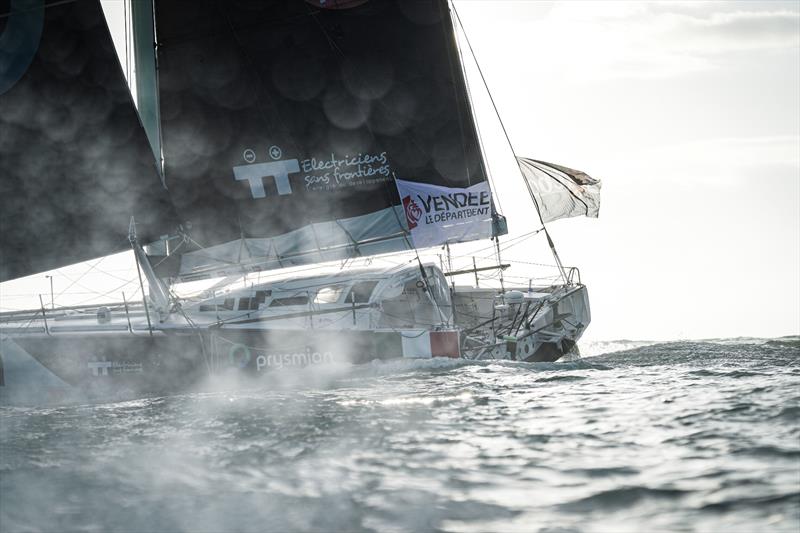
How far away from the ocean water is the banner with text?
20.7 feet

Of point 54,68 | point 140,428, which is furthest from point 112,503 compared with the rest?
point 54,68

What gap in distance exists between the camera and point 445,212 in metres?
14.8

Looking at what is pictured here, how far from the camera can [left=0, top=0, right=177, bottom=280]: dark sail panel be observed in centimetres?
1123

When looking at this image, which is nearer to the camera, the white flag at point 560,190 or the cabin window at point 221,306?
the cabin window at point 221,306

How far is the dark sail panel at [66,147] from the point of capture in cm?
1123

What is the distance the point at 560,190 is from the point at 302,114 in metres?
5.61

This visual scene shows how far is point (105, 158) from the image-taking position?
38.7 ft

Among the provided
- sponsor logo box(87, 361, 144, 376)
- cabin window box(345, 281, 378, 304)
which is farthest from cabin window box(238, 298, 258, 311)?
sponsor logo box(87, 361, 144, 376)

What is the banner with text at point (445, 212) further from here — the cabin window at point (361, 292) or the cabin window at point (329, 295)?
the cabin window at point (329, 295)

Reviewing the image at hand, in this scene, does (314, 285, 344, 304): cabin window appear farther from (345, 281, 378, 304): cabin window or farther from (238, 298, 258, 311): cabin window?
(238, 298, 258, 311): cabin window

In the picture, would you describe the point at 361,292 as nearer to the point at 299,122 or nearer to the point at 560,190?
the point at 299,122

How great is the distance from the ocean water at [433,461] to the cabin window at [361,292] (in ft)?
15.3

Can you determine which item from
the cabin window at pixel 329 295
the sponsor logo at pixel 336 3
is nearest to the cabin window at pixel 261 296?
the cabin window at pixel 329 295

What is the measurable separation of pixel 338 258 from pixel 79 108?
512cm
